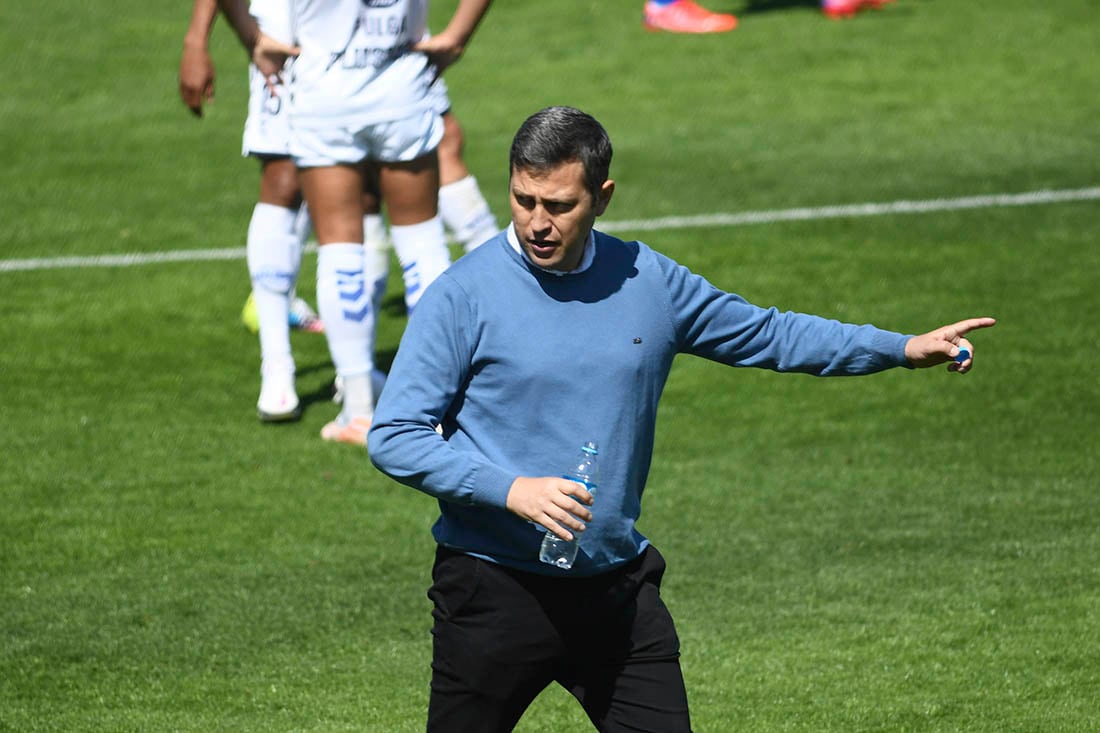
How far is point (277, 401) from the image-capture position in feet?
25.7

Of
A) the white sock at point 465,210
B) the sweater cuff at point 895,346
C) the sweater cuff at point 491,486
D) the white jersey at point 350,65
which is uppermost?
the sweater cuff at point 895,346

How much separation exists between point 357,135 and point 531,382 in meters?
3.75

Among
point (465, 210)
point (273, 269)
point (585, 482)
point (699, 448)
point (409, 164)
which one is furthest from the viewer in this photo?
point (465, 210)

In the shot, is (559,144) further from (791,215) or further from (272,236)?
(791,215)

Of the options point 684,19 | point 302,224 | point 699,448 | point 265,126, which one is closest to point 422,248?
point 265,126

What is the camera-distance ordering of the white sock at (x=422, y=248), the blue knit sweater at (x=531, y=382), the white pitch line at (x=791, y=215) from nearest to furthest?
the blue knit sweater at (x=531, y=382) < the white sock at (x=422, y=248) < the white pitch line at (x=791, y=215)

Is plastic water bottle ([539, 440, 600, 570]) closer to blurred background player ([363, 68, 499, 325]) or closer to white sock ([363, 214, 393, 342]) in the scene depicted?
white sock ([363, 214, 393, 342])

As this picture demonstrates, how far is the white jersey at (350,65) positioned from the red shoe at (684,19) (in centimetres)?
909

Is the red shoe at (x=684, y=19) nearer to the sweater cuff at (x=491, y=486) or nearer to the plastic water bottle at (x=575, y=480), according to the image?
the plastic water bottle at (x=575, y=480)

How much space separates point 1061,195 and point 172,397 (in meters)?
5.86

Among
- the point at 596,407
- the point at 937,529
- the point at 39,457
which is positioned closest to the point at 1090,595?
the point at 937,529

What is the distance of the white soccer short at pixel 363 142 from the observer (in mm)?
7219

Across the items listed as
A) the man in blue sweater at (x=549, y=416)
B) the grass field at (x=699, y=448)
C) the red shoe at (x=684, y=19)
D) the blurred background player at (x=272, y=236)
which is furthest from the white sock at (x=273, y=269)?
the red shoe at (x=684, y=19)

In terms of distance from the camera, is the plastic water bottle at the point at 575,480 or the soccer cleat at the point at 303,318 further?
the soccer cleat at the point at 303,318
